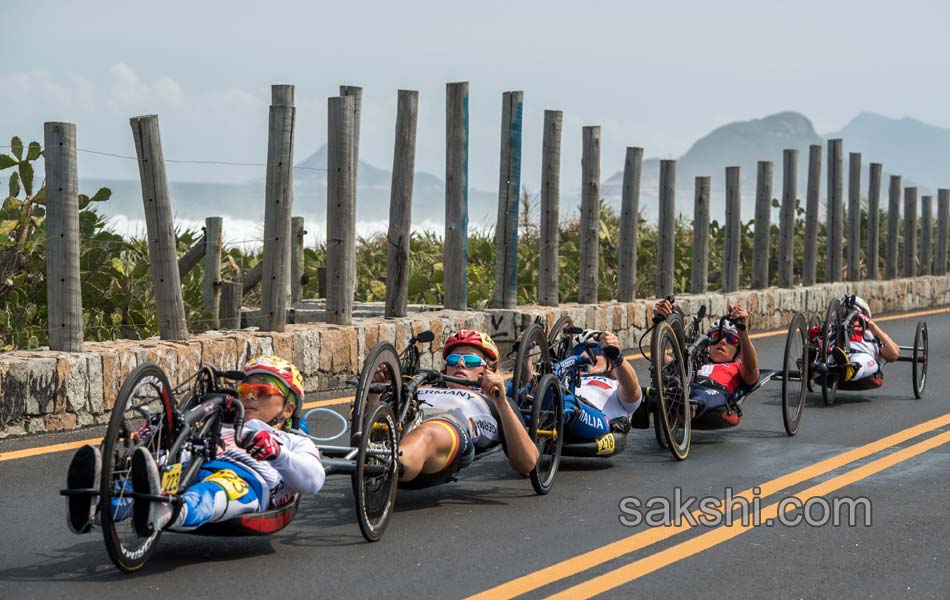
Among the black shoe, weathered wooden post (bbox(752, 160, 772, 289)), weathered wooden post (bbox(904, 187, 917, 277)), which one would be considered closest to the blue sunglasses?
the black shoe

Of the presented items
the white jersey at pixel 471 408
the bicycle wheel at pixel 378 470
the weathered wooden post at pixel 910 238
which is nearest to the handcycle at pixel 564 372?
the white jersey at pixel 471 408

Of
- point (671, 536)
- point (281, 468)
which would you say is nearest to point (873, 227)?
point (671, 536)

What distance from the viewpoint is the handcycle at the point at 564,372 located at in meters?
8.52

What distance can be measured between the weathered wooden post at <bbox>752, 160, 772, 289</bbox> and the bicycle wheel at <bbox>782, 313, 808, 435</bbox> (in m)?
10.0

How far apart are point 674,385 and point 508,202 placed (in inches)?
243

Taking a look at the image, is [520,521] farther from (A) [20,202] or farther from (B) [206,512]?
(A) [20,202]

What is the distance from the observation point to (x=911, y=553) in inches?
275

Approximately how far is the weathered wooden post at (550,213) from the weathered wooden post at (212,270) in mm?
3743

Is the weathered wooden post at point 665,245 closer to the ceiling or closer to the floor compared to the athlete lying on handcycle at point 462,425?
closer to the ceiling

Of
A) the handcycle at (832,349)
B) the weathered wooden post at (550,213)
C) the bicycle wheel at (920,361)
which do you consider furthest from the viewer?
the weathered wooden post at (550,213)

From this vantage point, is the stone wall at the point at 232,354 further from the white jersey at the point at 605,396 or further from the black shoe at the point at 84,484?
the black shoe at the point at 84,484

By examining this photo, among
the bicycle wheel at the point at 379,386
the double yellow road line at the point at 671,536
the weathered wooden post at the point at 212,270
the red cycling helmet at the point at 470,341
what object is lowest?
the double yellow road line at the point at 671,536

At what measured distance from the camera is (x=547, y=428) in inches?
334

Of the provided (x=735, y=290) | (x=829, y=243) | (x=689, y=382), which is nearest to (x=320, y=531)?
(x=689, y=382)
